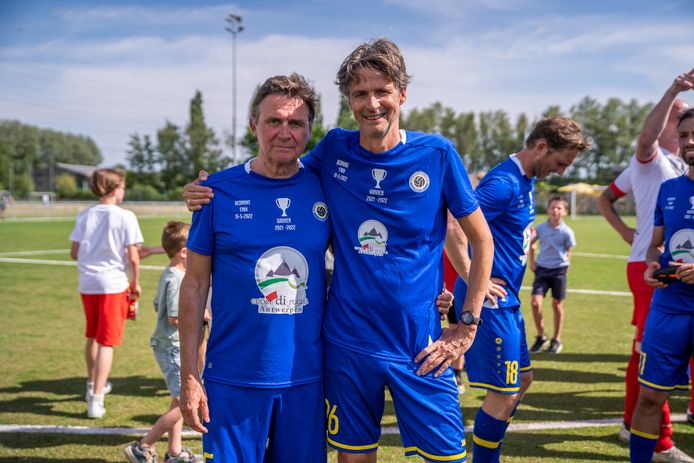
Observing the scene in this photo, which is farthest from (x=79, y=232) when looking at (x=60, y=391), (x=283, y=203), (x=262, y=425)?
(x=262, y=425)

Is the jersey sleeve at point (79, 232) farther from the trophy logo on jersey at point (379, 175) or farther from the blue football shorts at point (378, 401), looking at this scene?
the trophy logo on jersey at point (379, 175)

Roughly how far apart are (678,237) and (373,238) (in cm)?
241

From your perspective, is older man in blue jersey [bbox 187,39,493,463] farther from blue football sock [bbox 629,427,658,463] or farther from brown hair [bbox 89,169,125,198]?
brown hair [bbox 89,169,125,198]

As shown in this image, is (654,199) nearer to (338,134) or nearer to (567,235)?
(338,134)

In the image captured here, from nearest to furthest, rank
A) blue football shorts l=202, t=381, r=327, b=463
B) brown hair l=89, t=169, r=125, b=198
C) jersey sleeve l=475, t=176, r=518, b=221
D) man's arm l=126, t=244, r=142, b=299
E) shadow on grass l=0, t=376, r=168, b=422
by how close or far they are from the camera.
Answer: blue football shorts l=202, t=381, r=327, b=463, jersey sleeve l=475, t=176, r=518, b=221, shadow on grass l=0, t=376, r=168, b=422, brown hair l=89, t=169, r=125, b=198, man's arm l=126, t=244, r=142, b=299

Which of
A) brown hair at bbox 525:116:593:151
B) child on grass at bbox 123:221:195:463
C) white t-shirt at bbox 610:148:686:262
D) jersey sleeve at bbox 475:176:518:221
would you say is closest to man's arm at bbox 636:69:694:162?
white t-shirt at bbox 610:148:686:262

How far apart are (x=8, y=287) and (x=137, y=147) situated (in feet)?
233

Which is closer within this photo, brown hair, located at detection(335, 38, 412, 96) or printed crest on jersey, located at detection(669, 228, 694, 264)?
brown hair, located at detection(335, 38, 412, 96)

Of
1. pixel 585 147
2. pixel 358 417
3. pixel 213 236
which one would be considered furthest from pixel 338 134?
pixel 585 147

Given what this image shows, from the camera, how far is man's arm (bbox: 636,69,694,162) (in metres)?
4.07

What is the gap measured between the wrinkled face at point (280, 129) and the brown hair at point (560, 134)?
206 centimetres

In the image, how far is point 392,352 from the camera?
268cm

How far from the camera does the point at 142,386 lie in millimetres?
6301

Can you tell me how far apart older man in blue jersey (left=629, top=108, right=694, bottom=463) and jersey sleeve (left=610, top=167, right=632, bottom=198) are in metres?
1.25
